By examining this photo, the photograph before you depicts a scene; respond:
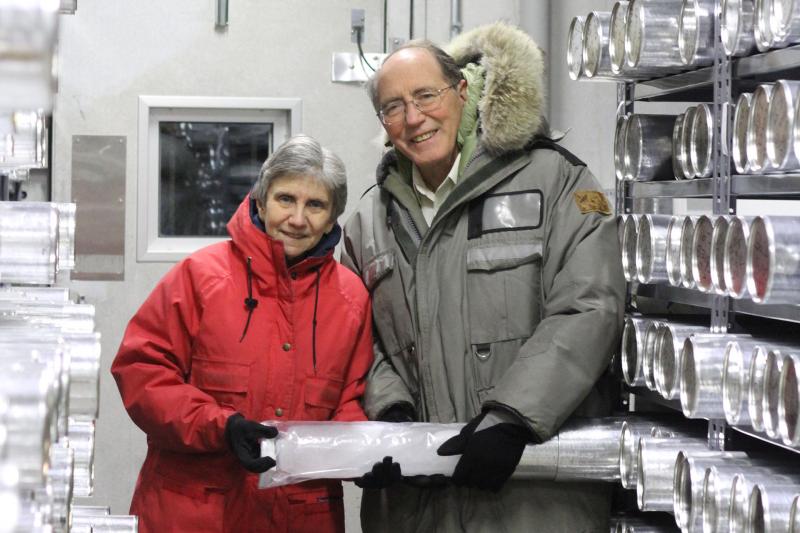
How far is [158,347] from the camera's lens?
278 cm

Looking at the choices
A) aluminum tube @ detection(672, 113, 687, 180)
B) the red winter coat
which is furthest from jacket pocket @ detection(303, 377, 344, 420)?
aluminum tube @ detection(672, 113, 687, 180)

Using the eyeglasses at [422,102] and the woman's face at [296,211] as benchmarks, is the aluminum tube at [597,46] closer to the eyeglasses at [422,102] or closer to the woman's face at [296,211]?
the eyeglasses at [422,102]

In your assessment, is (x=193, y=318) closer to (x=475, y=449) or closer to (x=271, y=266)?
(x=271, y=266)

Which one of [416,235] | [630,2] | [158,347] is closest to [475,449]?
[416,235]

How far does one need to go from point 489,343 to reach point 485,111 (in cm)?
58

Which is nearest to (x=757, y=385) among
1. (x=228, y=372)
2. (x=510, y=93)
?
(x=510, y=93)

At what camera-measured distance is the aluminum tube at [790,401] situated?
6.37 feet

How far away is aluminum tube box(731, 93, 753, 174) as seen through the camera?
2.21 m

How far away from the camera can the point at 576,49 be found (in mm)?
2887

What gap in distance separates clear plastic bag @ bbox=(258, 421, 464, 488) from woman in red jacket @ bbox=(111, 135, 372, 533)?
10 cm

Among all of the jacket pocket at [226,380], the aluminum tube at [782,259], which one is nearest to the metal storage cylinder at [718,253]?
the aluminum tube at [782,259]

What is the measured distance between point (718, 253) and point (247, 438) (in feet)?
3.71

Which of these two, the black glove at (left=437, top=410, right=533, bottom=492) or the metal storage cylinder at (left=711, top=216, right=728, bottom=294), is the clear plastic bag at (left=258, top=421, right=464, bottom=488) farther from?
the metal storage cylinder at (left=711, top=216, right=728, bottom=294)

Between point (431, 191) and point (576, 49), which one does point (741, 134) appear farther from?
point (431, 191)
